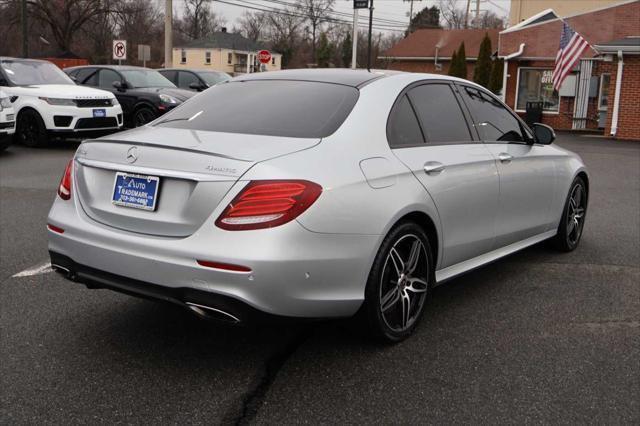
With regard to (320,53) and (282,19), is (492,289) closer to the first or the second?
(320,53)

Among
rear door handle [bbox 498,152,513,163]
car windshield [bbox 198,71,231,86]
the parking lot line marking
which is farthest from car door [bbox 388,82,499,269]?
car windshield [bbox 198,71,231,86]

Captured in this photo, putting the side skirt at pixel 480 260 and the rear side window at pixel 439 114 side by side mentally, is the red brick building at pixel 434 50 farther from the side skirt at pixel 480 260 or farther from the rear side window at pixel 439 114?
the rear side window at pixel 439 114

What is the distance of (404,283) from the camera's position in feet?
13.0

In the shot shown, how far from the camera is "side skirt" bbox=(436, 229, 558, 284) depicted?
14.3 feet

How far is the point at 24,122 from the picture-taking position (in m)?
13.7

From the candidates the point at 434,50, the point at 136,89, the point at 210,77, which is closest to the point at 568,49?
the point at 210,77

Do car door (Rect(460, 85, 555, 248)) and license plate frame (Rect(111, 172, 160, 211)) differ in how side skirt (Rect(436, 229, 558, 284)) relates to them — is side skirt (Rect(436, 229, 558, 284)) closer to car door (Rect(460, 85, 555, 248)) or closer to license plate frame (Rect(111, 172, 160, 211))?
car door (Rect(460, 85, 555, 248))

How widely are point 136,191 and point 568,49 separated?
19661 millimetres

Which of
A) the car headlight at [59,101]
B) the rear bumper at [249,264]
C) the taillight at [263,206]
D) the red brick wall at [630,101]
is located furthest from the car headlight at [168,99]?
the red brick wall at [630,101]

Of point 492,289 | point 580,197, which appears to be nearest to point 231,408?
point 492,289

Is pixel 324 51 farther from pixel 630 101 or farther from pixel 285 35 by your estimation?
pixel 630 101

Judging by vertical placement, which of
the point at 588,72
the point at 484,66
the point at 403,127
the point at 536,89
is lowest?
the point at 403,127

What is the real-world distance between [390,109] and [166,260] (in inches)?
63.7

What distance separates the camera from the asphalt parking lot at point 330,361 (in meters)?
3.15
